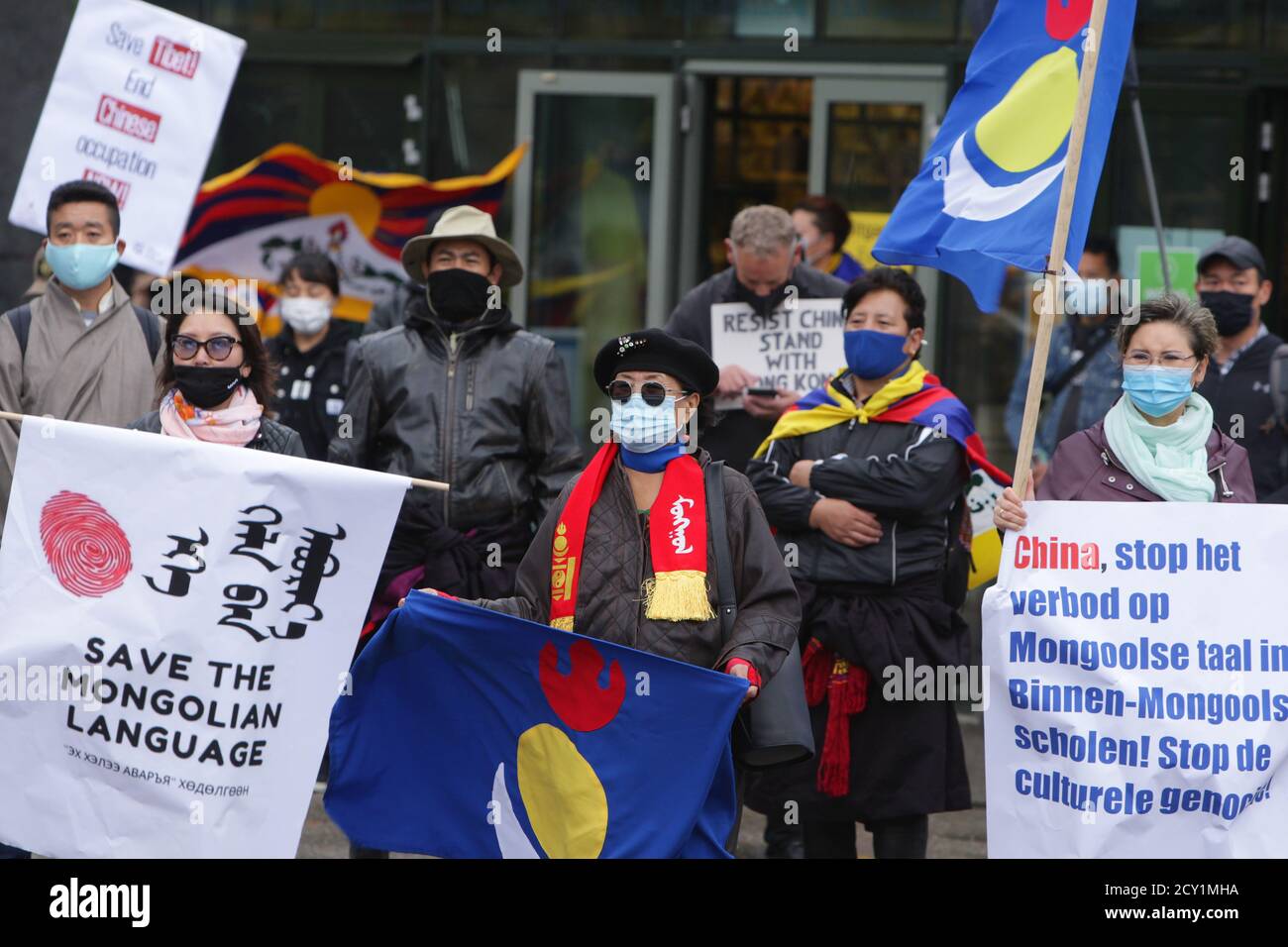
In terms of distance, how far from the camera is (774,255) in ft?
23.9

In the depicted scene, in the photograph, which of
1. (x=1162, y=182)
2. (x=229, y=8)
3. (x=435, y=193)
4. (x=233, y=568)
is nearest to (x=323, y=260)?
(x=435, y=193)

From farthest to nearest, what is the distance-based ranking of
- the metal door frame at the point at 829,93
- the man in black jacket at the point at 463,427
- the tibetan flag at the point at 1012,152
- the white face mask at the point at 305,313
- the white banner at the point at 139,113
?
the metal door frame at the point at 829,93
the white face mask at the point at 305,313
the white banner at the point at 139,113
the man in black jacket at the point at 463,427
the tibetan flag at the point at 1012,152

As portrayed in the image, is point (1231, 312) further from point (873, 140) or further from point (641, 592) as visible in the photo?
point (873, 140)

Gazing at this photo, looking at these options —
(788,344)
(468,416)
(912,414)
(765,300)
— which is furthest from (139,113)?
(912,414)

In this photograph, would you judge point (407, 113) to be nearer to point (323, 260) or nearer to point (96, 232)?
point (323, 260)

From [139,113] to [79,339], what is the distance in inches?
92.1

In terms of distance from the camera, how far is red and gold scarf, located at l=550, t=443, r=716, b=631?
5055mm

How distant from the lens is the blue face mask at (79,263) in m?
6.42

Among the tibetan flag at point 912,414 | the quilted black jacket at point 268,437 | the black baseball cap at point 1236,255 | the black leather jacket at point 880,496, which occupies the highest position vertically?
the black baseball cap at point 1236,255

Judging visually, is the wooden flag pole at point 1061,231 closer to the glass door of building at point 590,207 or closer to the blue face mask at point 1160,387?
the blue face mask at point 1160,387

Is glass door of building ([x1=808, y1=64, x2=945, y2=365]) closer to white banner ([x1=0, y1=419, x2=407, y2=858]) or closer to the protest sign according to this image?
the protest sign

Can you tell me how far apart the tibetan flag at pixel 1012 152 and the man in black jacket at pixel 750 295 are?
1237 mm

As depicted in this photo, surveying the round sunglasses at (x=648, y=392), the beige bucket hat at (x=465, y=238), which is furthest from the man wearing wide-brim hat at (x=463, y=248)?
the round sunglasses at (x=648, y=392)

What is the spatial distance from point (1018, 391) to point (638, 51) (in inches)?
117
